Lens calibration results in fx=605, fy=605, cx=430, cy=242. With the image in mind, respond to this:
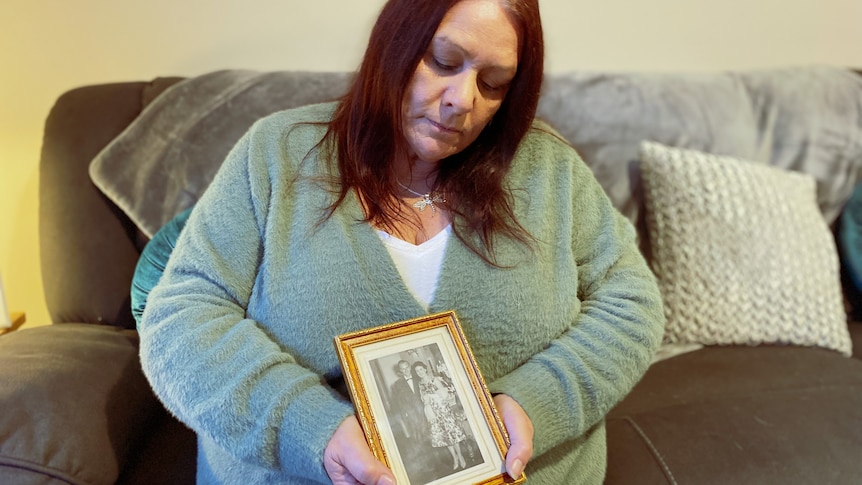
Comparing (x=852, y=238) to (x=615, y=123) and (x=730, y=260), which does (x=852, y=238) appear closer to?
(x=730, y=260)

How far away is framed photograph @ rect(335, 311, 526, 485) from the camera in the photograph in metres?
0.70

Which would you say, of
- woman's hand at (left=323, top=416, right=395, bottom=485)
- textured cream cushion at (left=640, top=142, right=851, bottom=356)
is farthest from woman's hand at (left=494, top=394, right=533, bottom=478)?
textured cream cushion at (left=640, top=142, right=851, bottom=356)

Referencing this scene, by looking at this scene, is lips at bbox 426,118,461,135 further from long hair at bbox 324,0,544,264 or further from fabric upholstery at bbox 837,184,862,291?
fabric upholstery at bbox 837,184,862,291

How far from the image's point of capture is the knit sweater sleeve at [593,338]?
2.78 feet

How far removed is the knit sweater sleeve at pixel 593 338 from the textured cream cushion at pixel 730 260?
0.35m

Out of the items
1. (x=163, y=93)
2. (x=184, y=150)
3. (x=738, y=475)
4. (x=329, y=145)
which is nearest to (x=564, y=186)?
(x=329, y=145)

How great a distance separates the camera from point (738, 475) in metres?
0.99

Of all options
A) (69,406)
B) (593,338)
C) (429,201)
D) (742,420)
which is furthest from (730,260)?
(69,406)

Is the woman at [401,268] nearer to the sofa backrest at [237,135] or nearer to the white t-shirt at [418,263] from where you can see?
the white t-shirt at [418,263]

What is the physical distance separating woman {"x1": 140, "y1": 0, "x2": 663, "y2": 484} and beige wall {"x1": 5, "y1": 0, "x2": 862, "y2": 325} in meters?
0.63

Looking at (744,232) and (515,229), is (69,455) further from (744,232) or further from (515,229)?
(744,232)

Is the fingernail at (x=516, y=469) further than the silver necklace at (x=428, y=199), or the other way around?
the silver necklace at (x=428, y=199)

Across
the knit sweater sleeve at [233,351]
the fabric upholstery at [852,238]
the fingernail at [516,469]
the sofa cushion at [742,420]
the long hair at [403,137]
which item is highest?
the long hair at [403,137]

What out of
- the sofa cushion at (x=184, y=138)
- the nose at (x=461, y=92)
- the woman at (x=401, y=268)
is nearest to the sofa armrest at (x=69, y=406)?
the woman at (x=401, y=268)
